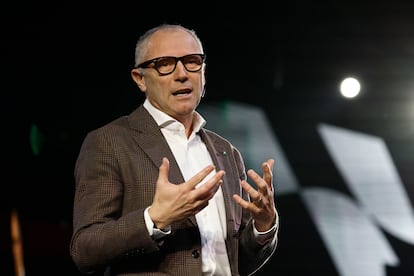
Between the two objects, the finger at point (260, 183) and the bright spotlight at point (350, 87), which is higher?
the finger at point (260, 183)

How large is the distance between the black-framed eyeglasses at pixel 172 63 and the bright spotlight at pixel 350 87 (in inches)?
85.5

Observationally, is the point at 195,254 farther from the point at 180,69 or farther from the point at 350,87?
the point at 350,87

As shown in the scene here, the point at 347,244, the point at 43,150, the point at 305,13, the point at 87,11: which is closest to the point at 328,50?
the point at 305,13

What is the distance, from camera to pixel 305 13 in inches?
158

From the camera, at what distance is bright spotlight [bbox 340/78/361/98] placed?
4.01 meters

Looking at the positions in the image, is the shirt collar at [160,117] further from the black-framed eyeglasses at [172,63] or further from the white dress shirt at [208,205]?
the black-framed eyeglasses at [172,63]

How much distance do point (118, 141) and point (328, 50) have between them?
2.41 metres

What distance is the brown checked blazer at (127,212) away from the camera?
171 cm

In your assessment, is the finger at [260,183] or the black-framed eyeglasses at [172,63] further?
the black-framed eyeglasses at [172,63]

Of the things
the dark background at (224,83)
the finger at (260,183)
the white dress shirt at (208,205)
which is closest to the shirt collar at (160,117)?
the white dress shirt at (208,205)

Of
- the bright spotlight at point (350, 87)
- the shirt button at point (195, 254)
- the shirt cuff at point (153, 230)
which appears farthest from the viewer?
the bright spotlight at point (350, 87)

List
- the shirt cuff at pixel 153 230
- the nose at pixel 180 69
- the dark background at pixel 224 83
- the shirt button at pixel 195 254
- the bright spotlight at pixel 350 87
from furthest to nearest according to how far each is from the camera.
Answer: the bright spotlight at pixel 350 87 → the dark background at pixel 224 83 → the nose at pixel 180 69 → the shirt button at pixel 195 254 → the shirt cuff at pixel 153 230

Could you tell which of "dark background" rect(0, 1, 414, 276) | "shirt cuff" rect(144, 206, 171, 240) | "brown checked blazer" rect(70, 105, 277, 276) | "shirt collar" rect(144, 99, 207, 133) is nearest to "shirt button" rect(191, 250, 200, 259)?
"brown checked blazer" rect(70, 105, 277, 276)

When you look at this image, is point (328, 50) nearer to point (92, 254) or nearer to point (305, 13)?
point (305, 13)
